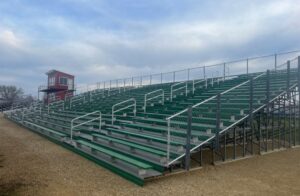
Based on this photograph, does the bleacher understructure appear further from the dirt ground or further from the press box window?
the press box window

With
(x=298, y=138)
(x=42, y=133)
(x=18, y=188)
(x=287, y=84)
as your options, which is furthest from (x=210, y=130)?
(x=42, y=133)

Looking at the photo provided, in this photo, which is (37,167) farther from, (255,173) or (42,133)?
(42,133)

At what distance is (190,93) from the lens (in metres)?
16.1

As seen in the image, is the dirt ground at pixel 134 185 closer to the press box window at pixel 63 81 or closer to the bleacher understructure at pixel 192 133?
the bleacher understructure at pixel 192 133

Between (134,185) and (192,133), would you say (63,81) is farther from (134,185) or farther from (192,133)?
(134,185)

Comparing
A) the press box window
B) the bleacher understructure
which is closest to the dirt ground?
the bleacher understructure

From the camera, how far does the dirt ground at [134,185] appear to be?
241 inches

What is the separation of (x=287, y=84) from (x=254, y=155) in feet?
10.4

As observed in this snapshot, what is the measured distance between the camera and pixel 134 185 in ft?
21.5

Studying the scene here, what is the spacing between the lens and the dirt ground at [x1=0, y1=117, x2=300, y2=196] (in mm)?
6125

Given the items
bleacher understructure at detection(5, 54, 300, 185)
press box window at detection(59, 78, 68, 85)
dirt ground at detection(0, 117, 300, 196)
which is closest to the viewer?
dirt ground at detection(0, 117, 300, 196)

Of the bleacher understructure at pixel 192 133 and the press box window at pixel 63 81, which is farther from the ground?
the press box window at pixel 63 81

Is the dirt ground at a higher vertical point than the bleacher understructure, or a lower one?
lower

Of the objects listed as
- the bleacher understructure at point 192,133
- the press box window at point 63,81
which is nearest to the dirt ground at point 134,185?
the bleacher understructure at point 192,133
